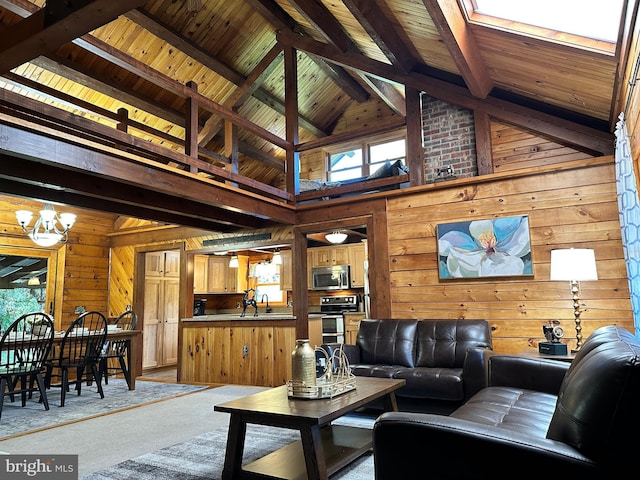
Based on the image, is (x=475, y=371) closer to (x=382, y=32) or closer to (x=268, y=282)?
(x=382, y=32)

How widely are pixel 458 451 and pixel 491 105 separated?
14.0ft

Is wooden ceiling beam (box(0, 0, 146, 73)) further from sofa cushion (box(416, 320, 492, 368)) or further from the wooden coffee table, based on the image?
sofa cushion (box(416, 320, 492, 368))

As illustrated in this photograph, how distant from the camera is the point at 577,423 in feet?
4.27

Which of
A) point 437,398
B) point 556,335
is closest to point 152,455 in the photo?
point 437,398

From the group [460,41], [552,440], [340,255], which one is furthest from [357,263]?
[552,440]

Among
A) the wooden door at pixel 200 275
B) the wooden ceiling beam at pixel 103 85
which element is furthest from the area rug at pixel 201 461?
the wooden door at pixel 200 275

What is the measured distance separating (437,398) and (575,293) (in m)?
1.42

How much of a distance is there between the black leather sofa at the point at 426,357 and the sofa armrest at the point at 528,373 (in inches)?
19.9

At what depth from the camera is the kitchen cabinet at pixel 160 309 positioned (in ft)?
24.6

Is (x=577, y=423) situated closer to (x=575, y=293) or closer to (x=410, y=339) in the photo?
(x=575, y=293)

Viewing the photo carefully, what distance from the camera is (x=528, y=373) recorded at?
2770 mm

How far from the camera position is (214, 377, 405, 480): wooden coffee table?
2180mm

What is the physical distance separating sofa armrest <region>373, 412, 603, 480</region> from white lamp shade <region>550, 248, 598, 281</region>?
7.85 feet

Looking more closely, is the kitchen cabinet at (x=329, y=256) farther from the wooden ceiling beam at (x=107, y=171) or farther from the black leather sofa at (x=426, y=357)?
the black leather sofa at (x=426, y=357)
